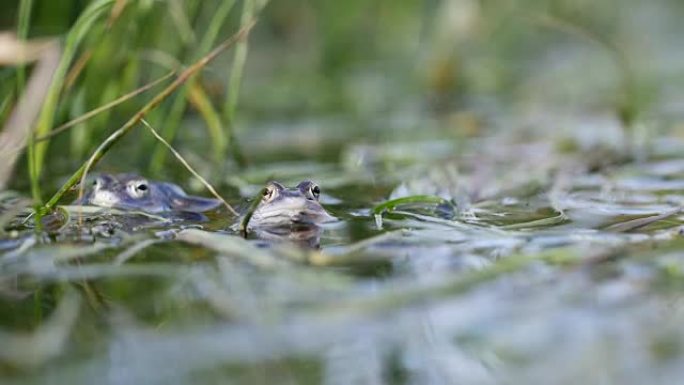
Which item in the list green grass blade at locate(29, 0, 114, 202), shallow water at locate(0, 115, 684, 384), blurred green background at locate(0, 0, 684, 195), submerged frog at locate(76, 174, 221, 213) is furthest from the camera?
blurred green background at locate(0, 0, 684, 195)

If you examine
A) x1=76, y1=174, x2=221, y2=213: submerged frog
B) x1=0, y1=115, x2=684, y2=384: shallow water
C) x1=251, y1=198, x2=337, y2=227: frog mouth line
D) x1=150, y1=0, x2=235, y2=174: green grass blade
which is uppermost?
x1=150, y1=0, x2=235, y2=174: green grass blade

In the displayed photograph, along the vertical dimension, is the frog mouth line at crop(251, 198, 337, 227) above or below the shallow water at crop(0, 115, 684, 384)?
above

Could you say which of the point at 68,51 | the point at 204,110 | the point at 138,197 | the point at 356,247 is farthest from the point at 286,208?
the point at 204,110

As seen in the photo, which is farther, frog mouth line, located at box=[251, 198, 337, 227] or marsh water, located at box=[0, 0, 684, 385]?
frog mouth line, located at box=[251, 198, 337, 227]

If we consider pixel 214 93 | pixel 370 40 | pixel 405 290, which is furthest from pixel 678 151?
pixel 370 40

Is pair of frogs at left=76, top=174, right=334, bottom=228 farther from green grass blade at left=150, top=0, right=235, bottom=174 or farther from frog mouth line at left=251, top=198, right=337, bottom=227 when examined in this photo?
green grass blade at left=150, top=0, right=235, bottom=174

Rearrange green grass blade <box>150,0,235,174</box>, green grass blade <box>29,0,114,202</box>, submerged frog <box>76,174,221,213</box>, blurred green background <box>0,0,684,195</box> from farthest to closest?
blurred green background <box>0,0,684,195</box> < green grass blade <box>150,0,235,174</box> < submerged frog <box>76,174,221,213</box> < green grass blade <box>29,0,114,202</box>

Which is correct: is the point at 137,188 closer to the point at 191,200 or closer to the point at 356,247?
the point at 191,200

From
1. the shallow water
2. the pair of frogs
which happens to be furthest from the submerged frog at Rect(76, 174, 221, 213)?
the shallow water

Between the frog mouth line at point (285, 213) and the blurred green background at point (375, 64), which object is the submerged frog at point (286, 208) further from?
the blurred green background at point (375, 64)
